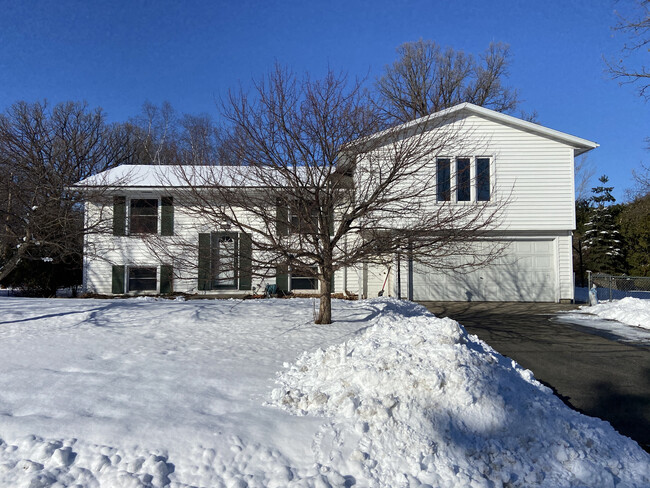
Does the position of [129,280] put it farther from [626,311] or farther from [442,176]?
[626,311]

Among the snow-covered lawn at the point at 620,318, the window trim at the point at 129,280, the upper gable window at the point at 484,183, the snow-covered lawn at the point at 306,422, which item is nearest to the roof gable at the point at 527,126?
the upper gable window at the point at 484,183

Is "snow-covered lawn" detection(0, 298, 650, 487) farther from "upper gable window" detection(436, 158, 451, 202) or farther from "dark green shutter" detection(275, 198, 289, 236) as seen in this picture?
"upper gable window" detection(436, 158, 451, 202)

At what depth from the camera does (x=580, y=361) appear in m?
7.46

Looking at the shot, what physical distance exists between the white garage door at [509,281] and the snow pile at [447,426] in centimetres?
1005

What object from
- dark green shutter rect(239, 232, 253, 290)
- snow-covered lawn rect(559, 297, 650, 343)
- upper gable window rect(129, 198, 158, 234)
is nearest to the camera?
dark green shutter rect(239, 232, 253, 290)

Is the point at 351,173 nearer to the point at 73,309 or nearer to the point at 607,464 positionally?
the point at 607,464

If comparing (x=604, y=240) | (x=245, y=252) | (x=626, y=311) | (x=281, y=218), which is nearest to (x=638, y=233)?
(x=604, y=240)

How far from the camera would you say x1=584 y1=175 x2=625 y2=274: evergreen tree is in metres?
27.6

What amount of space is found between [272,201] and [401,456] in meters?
5.26

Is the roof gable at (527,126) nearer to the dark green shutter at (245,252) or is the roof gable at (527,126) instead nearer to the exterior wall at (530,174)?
the exterior wall at (530,174)

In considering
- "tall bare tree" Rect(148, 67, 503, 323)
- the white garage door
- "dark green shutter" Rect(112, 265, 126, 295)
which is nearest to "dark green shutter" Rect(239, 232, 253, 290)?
"tall bare tree" Rect(148, 67, 503, 323)

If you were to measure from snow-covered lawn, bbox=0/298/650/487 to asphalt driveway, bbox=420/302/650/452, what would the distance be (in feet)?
2.39

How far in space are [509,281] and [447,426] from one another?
12426 millimetres

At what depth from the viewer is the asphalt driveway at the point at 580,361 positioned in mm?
5332
